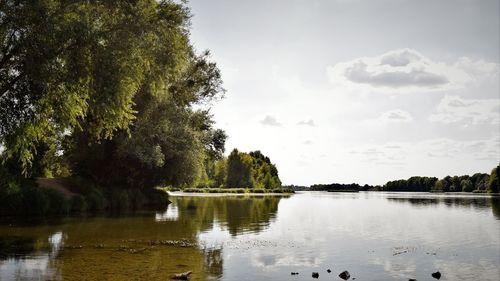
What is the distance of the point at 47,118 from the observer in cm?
2050

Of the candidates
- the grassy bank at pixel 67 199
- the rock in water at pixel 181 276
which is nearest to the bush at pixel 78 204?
the grassy bank at pixel 67 199

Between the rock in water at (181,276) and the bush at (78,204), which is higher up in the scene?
the bush at (78,204)

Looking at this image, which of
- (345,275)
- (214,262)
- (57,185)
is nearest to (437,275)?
(345,275)

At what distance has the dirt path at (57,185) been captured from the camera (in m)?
40.4

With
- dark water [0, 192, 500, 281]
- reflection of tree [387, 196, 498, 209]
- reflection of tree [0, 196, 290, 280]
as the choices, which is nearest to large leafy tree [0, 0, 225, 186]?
reflection of tree [0, 196, 290, 280]

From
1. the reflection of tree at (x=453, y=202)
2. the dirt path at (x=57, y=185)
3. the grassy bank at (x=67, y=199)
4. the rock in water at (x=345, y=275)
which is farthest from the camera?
the reflection of tree at (x=453, y=202)

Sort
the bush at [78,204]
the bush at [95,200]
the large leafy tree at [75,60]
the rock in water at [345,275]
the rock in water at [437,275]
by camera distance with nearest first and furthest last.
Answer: the rock in water at [345,275] → the rock in water at [437,275] → the large leafy tree at [75,60] → the bush at [78,204] → the bush at [95,200]

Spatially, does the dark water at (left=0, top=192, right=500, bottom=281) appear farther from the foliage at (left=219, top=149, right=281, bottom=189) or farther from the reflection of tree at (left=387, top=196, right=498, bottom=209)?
the foliage at (left=219, top=149, right=281, bottom=189)

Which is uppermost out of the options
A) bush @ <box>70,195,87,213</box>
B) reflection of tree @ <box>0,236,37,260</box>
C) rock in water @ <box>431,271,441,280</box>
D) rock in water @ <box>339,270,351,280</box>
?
bush @ <box>70,195,87,213</box>

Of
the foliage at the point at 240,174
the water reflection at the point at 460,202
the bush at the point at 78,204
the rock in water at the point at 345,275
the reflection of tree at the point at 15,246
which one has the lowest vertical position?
the rock in water at the point at 345,275

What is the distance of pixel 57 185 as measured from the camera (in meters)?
42.2

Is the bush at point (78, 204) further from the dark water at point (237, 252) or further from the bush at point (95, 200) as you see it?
the dark water at point (237, 252)

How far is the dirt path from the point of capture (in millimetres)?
40375

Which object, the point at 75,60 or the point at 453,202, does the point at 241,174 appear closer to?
the point at 453,202
